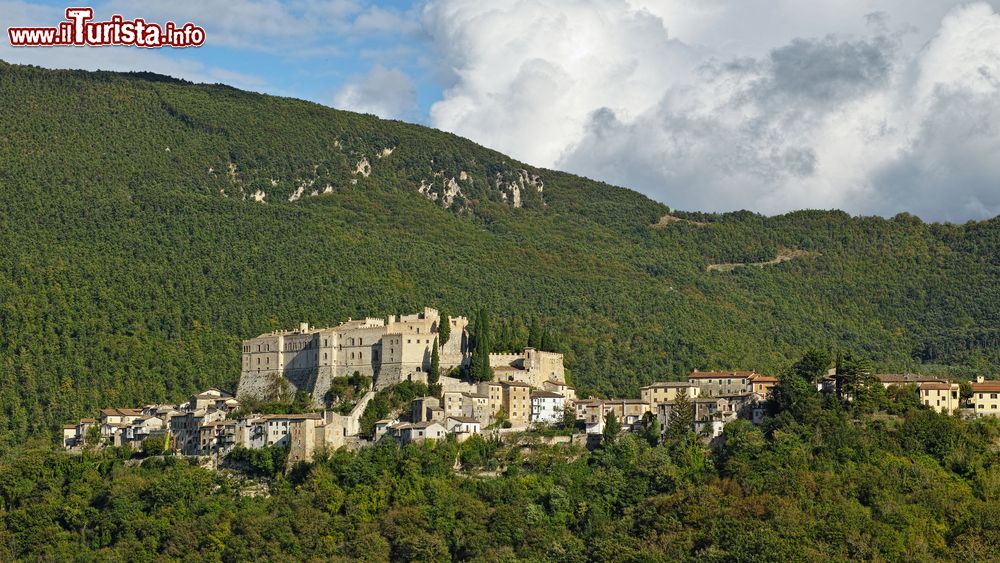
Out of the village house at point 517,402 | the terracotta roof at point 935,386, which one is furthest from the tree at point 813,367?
the village house at point 517,402

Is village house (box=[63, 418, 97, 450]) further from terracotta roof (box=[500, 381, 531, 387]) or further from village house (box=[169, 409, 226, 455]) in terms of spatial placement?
terracotta roof (box=[500, 381, 531, 387])

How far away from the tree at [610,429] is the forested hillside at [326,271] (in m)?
22.6

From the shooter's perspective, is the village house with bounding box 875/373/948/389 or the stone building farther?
the stone building

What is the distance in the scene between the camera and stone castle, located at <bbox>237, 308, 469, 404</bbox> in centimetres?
9781

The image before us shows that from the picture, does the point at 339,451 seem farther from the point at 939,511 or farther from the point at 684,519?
the point at 939,511

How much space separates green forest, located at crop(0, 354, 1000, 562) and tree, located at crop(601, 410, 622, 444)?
724 mm

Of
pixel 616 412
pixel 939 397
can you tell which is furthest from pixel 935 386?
pixel 616 412

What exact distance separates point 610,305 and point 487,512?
220 ft

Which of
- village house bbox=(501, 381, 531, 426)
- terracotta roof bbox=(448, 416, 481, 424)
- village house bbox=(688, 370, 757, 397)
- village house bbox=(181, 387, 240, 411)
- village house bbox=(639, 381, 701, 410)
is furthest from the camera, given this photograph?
village house bbox=(181, 387, 240, 411)

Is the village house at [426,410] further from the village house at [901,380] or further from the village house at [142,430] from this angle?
the village house at [901,380]

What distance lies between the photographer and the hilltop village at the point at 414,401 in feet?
302

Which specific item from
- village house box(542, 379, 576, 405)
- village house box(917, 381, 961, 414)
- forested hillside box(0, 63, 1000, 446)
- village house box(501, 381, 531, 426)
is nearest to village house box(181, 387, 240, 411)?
forested hillside box(0, 63, 1000, 446)

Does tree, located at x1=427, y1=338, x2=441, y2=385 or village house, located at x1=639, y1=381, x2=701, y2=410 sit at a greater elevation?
tree, located at x1=427, y1=338, x2=441, y2=385

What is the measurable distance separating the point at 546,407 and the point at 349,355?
12.0 metres
